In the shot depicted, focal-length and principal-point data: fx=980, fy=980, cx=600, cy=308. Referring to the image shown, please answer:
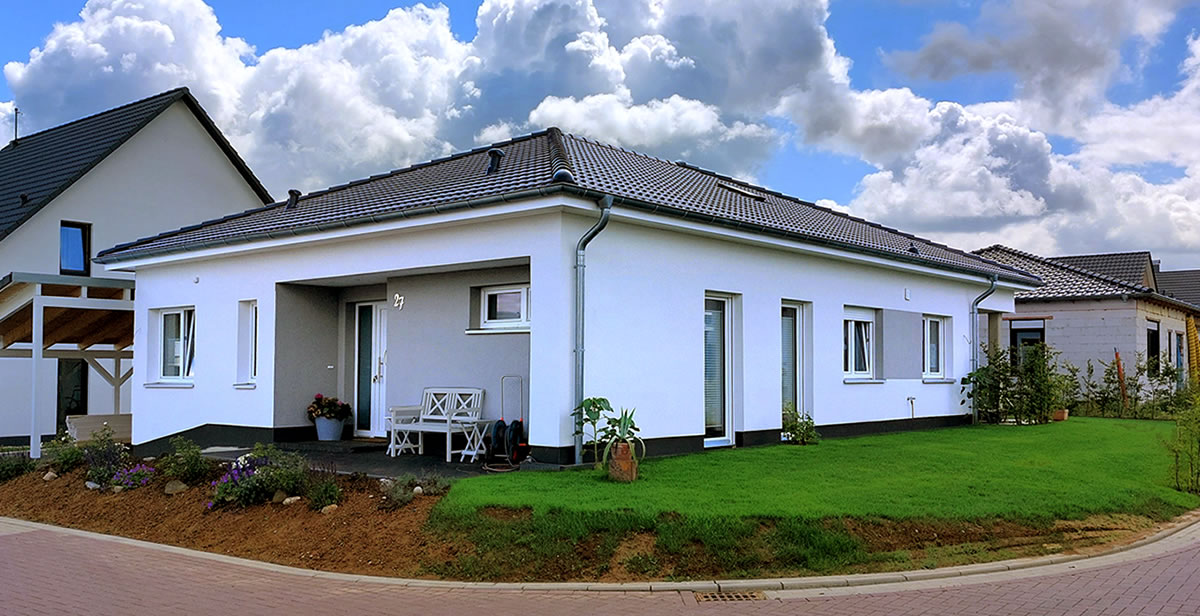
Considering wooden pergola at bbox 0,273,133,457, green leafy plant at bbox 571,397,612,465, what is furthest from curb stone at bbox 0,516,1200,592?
wooden pergola at bbox 0,273,133,457

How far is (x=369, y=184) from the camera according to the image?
57.5 feet

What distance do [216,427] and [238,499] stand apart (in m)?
5.80

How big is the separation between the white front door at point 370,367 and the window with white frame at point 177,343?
305 cm

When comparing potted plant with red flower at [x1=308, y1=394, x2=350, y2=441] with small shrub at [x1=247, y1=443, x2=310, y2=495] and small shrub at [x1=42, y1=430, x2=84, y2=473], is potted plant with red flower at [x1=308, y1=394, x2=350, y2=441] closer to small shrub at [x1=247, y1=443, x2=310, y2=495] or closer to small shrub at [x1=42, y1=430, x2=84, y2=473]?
small shrub at [x1=42, y1=430, x2=84, y2=473]

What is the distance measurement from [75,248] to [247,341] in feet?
32.7

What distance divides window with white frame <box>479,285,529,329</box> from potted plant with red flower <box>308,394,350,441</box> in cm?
338

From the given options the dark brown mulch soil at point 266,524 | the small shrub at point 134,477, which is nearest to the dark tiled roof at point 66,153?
the small shrub at point 134,477

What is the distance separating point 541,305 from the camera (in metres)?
11.6

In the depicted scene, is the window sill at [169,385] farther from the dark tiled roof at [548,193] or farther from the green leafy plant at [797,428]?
the green leafy plant at [797,428]

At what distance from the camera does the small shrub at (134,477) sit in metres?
12.2

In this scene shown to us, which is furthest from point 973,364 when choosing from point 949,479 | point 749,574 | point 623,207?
point 749,574

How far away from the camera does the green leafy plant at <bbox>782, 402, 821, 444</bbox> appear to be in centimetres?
1502

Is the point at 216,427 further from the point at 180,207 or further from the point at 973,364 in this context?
the point at 973,364

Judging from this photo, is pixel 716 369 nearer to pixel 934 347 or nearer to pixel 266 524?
pixel 266 524
